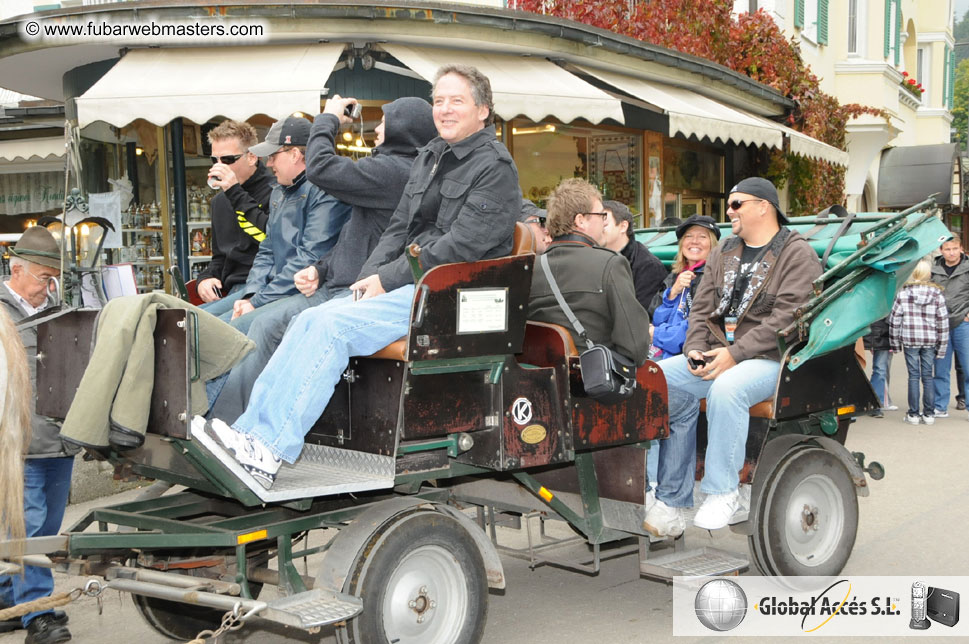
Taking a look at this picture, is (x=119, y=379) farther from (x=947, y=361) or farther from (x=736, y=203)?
(x=947, y=361)

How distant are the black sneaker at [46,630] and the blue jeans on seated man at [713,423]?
303 centimetres

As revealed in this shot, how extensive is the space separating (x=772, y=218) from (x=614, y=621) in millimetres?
2315

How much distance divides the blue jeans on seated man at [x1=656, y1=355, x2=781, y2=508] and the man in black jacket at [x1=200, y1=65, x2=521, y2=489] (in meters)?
1.43

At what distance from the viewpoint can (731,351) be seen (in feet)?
17.4

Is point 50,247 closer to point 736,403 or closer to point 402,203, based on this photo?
point 402,203

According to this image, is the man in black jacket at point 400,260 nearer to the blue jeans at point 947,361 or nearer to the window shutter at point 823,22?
the blue jeans at point 947,361

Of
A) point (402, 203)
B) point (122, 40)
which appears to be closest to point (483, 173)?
point (402, 203)

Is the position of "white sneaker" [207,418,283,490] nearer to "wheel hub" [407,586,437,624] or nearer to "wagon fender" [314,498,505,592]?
"wagon fender" [314,498,505,592]

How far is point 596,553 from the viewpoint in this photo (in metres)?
4.94

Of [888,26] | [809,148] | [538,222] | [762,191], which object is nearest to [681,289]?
[762,191]

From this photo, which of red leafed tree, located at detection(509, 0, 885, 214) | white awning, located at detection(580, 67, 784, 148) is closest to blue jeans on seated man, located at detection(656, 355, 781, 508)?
white awning, located at detection(580, 67, 784, 148)

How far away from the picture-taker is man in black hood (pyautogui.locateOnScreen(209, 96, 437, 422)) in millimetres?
4598

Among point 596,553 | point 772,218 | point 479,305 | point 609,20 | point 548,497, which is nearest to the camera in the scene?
point 479,305

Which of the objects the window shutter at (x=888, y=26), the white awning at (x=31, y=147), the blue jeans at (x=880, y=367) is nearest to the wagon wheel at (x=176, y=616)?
the blue jeans at (x=880, y=367)
